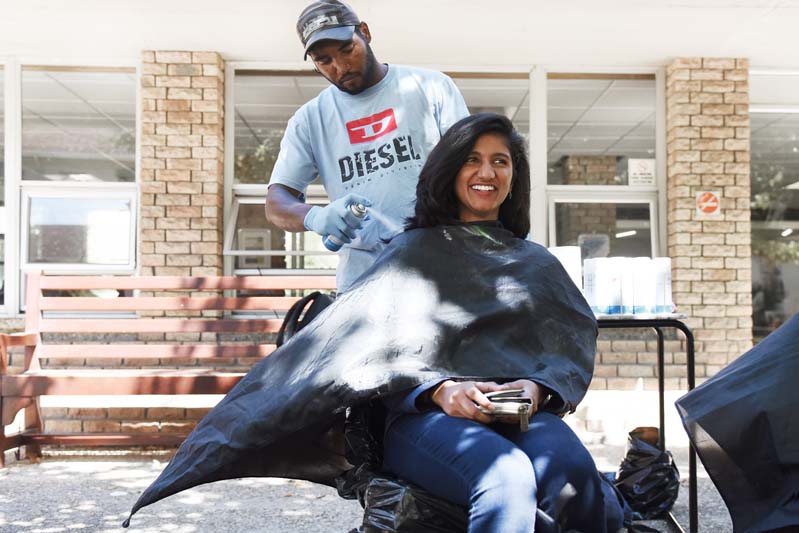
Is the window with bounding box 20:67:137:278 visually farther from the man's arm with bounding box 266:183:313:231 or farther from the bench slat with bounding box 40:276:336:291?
the man's arm with bounding box 266:183:313:231

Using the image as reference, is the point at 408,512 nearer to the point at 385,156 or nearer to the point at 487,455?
the point at 487,455

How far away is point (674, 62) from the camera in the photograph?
20.8 ft

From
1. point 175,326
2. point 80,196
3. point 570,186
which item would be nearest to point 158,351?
point 175,326

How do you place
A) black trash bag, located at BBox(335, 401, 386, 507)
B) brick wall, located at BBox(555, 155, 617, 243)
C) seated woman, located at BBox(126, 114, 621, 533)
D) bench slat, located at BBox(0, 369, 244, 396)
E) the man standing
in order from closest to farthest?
seated woman, located at BBox(126, 114, 621, 533) < black trash bag, located at BBox(335, 401, 386, 507) < the man standing < bench slat, located at BBox(0, 369, 244, 396) < brick wall, located at BBox(555, 155, 617, 243)

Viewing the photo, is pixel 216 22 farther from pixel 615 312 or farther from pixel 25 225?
pixel 615 312

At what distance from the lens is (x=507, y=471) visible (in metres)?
1.80

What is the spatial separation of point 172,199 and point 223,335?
3.75 feet

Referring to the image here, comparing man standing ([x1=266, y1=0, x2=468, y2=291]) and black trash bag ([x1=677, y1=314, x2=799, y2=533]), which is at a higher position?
man standing ([x1=266, y1=0, x2=468, y2=291])

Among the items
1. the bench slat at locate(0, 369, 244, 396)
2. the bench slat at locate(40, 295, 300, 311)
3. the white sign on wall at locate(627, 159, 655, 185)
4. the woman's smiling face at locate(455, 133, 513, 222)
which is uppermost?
the white sign on wall at locate(627, 159, 655, 185)

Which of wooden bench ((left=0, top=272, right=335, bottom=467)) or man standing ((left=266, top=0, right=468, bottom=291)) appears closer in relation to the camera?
man standing ((left=266, top=0, right=468, bottom=291))

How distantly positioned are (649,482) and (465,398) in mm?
1940

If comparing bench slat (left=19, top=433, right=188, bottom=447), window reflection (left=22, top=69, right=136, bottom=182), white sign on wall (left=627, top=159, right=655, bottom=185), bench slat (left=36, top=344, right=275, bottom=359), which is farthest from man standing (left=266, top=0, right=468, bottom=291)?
white sign on wall (left=627, top=159, right=655, bottom=185)

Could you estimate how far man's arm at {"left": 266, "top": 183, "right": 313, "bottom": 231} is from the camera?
2.56 meters

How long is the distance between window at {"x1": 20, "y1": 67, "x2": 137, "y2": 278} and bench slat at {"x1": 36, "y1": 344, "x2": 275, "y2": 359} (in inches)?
49.4
